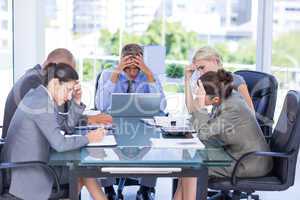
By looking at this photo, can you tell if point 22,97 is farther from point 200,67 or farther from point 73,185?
point 200,67

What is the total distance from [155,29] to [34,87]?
2.36 meters

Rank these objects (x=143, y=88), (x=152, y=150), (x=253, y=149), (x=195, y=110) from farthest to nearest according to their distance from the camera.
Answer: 1. (x=143, y=88)
2. (x=195, y=110)
3. (x=253, y=149)
4. (x=152, y=150)

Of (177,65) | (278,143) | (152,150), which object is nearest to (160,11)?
(177,65)

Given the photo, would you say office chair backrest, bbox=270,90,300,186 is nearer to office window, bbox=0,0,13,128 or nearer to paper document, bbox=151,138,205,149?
paper document, bbox=151,138,205,149

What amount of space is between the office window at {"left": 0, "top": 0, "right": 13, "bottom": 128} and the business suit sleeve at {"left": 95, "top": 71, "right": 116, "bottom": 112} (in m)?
1.41

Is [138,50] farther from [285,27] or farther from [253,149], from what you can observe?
[285,27]

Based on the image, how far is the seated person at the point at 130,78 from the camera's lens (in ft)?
12.8

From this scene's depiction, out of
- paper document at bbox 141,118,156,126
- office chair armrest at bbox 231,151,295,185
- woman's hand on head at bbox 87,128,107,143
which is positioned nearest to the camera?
woman's hand on head at bbox 87,128,107,143

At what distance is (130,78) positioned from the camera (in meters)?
3.94

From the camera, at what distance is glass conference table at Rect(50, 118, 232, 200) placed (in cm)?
229

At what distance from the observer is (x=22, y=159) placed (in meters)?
2.59

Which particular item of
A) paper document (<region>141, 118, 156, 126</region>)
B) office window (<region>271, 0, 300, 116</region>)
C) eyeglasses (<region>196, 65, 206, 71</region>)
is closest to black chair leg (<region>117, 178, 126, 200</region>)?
paper document (<region>141, 118, 156, 126</region>)

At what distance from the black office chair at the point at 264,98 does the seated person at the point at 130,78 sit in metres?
0.76

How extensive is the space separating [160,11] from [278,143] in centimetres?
250
